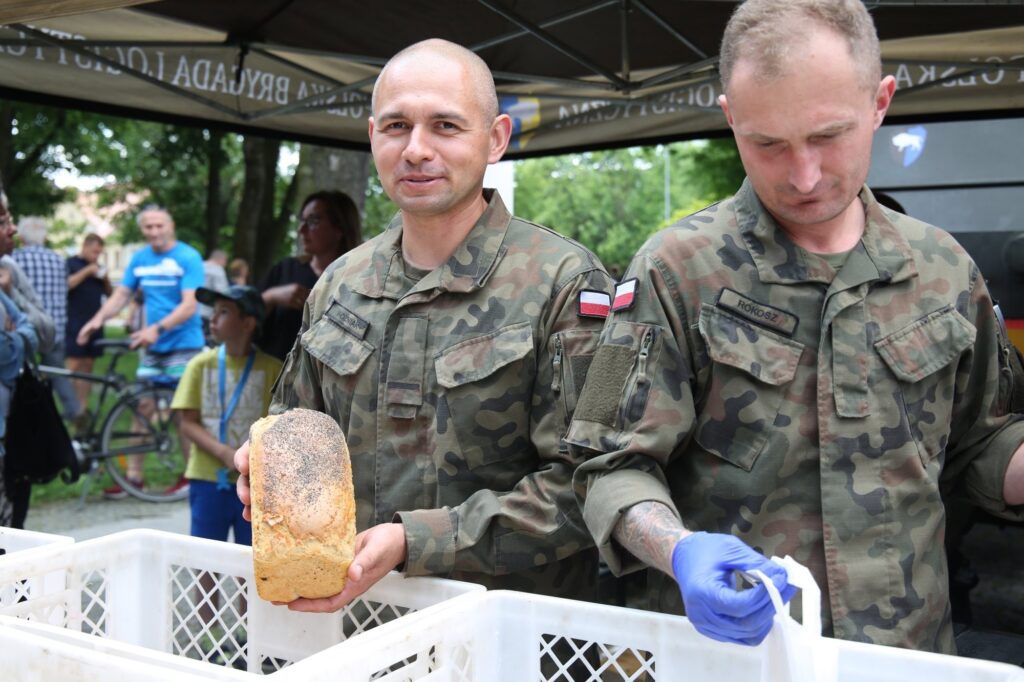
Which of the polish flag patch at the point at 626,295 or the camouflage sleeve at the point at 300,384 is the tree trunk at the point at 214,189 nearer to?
the camouflage sleeve at the point at 300,384

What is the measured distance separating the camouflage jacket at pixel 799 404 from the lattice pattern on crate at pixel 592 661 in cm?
15

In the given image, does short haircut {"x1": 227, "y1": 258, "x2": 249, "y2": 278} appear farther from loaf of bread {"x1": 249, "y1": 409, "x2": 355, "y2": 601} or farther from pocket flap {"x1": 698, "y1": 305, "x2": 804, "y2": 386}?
pocket flap {"x1": 698, "y1": 305, "x2": 804, "y2": 386}

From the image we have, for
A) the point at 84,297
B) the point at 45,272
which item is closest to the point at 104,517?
the point at 45,272

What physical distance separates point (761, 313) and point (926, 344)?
0.85ft

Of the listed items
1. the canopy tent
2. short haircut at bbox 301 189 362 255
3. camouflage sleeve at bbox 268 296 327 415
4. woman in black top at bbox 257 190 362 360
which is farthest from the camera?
short haircut at bbox 301 189 362 255

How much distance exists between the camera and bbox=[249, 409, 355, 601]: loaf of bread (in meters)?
1.59

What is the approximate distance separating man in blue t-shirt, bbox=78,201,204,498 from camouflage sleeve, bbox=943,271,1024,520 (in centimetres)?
716

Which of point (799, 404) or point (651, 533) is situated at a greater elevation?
point (799, 404)

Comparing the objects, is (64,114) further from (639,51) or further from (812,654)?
(812,654)

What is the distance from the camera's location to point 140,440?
822 centimetres

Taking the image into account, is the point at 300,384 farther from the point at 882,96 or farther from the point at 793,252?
the point at 882,96

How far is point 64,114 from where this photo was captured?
1644 cm

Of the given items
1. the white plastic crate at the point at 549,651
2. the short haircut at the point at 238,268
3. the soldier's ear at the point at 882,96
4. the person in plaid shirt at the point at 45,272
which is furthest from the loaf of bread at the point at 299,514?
the short haircut at the point at 238,268

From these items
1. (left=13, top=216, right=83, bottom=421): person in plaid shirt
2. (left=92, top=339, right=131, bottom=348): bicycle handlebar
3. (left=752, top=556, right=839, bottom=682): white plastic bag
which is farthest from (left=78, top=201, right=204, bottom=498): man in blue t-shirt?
(left=752, top=556, right=839, bottom=682): white plastic bag
